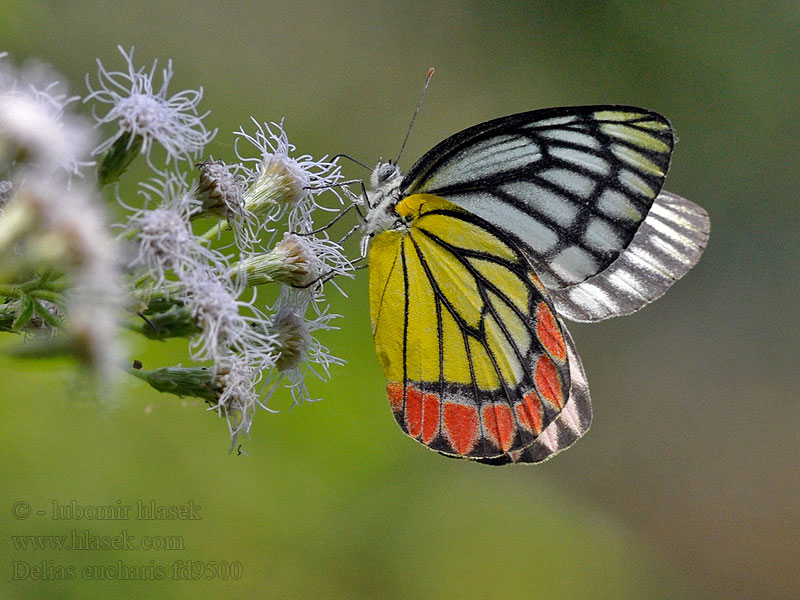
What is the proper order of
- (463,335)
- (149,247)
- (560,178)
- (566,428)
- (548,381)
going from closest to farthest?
(149,247)
(560,178)
(548,381)
(463,335)
(566,428)

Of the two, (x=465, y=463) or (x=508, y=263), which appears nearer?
(x=508, y=263)

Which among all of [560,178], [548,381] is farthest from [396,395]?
[560,178]

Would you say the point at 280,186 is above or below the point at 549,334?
above

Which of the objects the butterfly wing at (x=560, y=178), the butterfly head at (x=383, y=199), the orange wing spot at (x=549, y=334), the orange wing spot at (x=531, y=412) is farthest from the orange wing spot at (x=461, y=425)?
the butterfly head at (x=383, y=199)

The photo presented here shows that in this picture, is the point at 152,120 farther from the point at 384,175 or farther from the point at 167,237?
the point at 384,175

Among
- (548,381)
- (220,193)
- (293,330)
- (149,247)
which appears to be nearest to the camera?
(149,247)

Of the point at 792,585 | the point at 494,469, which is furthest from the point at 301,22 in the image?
the point at 792,585

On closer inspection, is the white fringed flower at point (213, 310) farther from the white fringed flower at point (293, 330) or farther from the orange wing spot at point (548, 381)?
the orange wing spot at point (548, 381)
